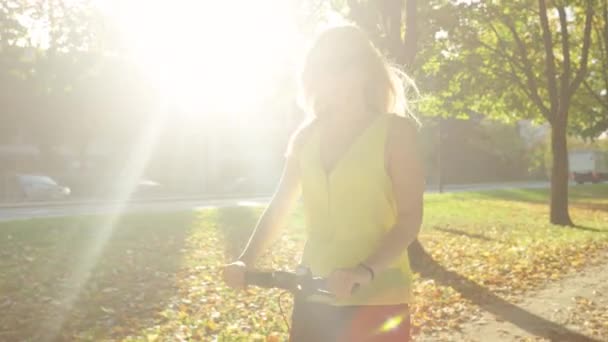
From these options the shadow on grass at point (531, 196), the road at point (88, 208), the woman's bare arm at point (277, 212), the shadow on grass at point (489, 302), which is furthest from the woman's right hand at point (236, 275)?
the shadow on grass at point (531, 196)

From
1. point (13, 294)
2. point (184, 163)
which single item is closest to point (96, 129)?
point (184, 163)

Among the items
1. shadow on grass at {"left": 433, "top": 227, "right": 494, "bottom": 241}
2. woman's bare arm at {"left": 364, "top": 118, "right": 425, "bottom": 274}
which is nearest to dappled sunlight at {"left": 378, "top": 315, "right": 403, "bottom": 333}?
woman's bare arm at {"left": 364, "top": 118, "right": 425, "bottom": 274}

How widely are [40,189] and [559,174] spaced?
27.4m

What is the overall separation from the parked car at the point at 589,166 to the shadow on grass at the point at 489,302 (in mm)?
60931

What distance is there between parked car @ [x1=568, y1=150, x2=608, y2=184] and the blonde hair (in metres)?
70.1

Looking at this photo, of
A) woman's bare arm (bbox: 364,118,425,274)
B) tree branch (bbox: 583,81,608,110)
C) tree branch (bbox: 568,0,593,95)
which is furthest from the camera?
tree branch (bbox: 583,81,608,110)

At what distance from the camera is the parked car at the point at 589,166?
67562 mm

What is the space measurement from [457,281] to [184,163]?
163 ft

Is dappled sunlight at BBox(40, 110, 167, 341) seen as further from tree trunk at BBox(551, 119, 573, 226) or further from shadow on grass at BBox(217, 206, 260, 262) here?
tree trunk at BBox(551, 119, 573, 226)

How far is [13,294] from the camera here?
839 cm

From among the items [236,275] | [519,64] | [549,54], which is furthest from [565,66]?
[236,275]

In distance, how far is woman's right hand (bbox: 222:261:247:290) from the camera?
2.45 metres

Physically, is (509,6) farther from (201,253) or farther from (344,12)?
(201,253)

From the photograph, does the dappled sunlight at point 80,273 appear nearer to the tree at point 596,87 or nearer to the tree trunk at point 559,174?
the tree trunk at point 559,174
